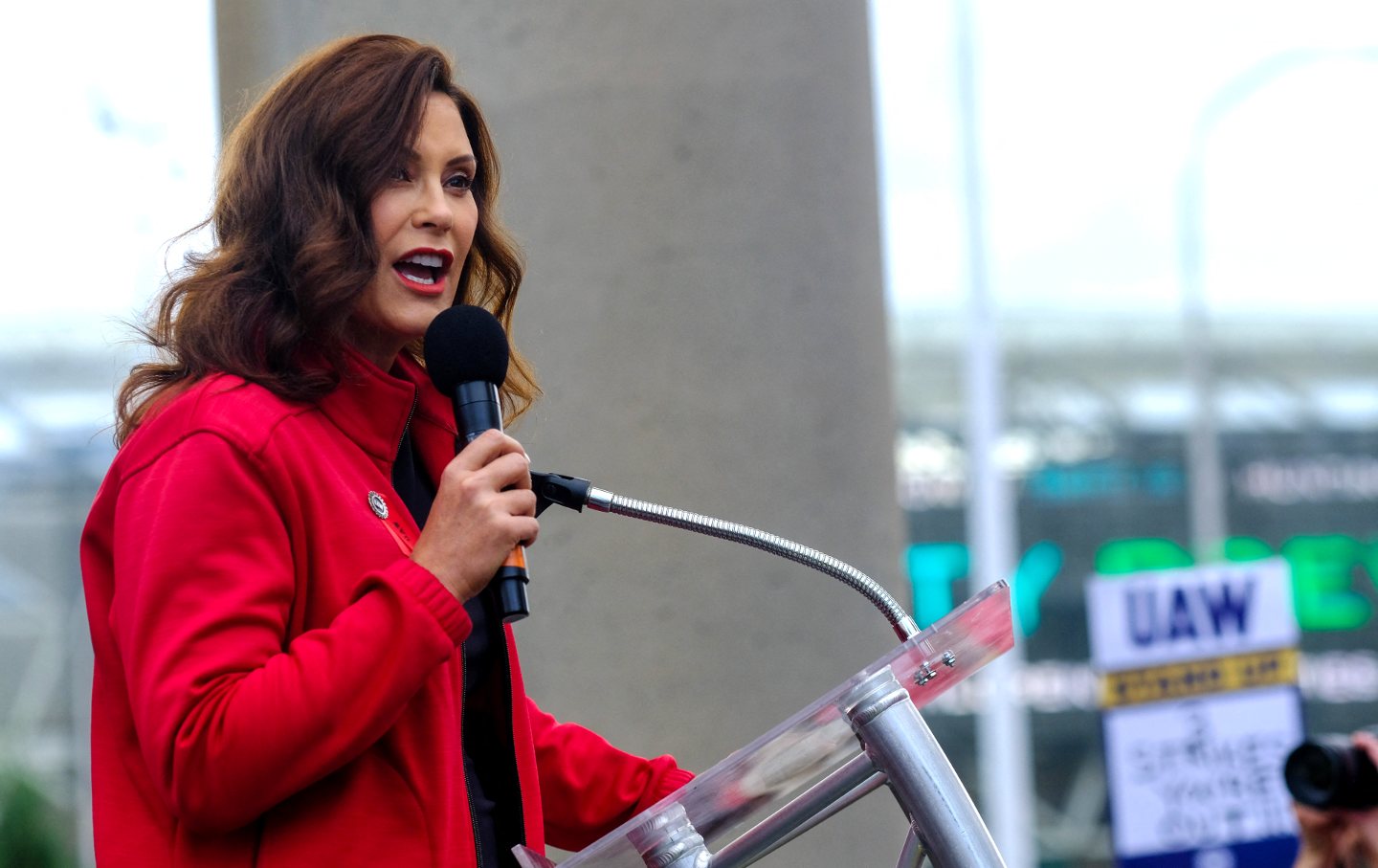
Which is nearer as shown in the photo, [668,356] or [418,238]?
[418,238]

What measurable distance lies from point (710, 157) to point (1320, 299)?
12.8 metres

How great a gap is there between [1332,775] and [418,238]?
4.32 ft

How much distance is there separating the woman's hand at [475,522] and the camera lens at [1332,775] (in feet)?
3.97

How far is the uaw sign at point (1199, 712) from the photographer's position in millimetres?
5781

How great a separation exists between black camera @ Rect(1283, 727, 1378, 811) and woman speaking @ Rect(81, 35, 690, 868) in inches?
36.4

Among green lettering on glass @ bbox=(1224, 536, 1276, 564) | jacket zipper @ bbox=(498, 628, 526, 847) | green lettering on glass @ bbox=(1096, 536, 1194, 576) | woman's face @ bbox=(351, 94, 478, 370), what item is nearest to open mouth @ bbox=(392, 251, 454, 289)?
woman's face @ bbox=(351, 94, 478, 370)

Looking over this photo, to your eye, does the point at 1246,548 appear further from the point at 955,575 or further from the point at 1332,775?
the point at 1332,775

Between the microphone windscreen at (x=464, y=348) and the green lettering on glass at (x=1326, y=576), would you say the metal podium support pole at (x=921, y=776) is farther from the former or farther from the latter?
the green lettering on glass at (x=1326, y=576)

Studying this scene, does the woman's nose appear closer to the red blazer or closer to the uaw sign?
the red blazer

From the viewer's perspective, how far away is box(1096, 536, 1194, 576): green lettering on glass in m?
12.3

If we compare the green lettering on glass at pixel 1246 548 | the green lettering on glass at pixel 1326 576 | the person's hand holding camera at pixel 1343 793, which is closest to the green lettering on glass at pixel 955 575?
the green lettering on glass at pixel 1246 548

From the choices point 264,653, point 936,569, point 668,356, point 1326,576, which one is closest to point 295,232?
point 264,653

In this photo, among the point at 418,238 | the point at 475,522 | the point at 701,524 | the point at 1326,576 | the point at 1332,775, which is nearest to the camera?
the point at 475,522

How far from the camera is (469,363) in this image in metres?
1.60
